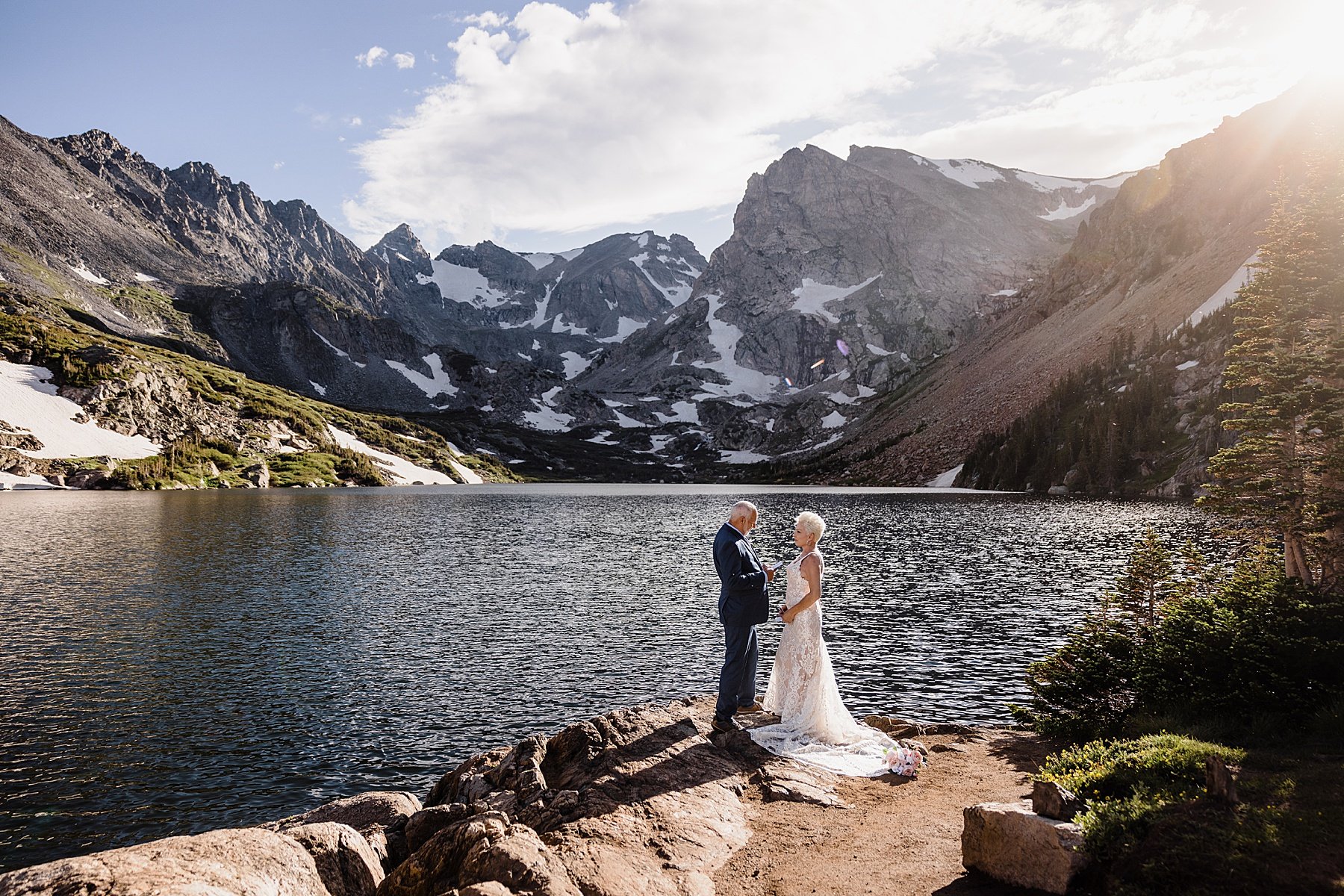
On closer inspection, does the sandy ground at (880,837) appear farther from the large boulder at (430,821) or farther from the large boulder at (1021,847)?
the large boulder at (430,821)

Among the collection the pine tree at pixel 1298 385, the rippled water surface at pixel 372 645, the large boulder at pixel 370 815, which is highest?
the pine tree at pixel 1298 385

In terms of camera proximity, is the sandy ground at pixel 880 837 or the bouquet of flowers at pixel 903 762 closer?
the sandy ground at pixel 880 837

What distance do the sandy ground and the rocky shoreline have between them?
0.24 feet

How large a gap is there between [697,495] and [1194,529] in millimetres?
105007

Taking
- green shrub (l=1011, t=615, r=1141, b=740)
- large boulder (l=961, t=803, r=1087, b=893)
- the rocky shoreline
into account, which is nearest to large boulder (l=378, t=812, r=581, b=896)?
the rocky shoreline

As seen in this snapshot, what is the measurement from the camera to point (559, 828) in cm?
1117

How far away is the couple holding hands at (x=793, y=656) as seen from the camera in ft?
49.8

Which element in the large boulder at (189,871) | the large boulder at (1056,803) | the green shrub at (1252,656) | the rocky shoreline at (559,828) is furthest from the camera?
the green shrub at (1252,656)

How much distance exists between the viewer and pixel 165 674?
25.0 metres

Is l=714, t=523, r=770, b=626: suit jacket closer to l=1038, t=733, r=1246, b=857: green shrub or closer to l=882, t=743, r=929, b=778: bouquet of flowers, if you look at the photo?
l=882, t=743, r=929, b=778: bouquet of flowers

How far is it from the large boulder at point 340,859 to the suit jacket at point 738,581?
7.97 meters

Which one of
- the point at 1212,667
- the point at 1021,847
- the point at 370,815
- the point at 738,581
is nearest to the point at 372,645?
the point at 370,815

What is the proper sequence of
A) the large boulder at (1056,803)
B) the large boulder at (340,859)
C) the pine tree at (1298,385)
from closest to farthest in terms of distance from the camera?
the large boulder at (340,859) → the large boulder at (1056,803) → the pine tree at (1298,385)

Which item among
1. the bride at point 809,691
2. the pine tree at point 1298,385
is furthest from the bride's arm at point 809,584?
the pine tree at point 1298,385
